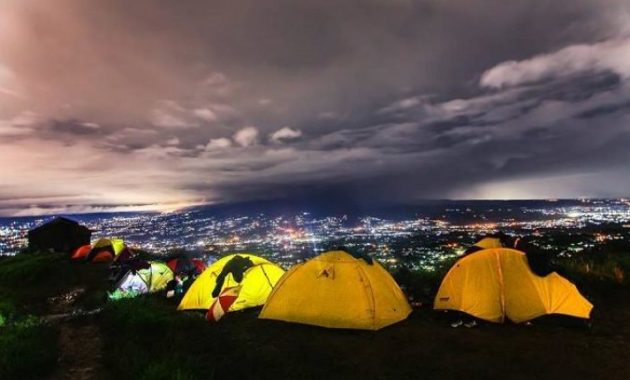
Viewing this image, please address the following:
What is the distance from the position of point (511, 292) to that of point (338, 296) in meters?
4.54

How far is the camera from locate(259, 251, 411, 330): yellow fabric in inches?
420

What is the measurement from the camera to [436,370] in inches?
318

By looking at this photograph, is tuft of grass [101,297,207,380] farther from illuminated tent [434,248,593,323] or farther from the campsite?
illuminated tent [434,248,593,323]

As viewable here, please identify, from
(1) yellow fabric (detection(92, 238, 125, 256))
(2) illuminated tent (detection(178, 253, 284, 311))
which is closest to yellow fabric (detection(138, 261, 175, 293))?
(2) illuminated tent (detection(178, 253, 284, 311))

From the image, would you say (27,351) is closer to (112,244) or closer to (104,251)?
(104,251)

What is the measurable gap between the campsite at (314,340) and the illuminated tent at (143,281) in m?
4.65

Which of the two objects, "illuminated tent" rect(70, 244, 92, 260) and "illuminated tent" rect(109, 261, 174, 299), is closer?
"illuminated tent" rect(109, 261, 174, 299)

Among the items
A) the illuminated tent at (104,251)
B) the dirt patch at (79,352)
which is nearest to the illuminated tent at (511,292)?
the dirt patch at (79,352)

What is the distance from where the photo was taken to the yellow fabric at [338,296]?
35.0ft

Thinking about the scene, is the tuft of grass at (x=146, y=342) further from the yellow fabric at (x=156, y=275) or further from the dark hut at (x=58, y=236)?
the dark hut at (x=58, y=236)

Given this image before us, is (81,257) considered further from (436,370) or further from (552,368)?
(552,368)

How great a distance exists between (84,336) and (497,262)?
10.9 metres

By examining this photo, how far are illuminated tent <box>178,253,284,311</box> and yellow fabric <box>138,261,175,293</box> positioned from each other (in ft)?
16.7

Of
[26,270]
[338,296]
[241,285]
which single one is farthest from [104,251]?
[338,296]
